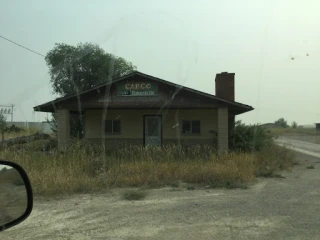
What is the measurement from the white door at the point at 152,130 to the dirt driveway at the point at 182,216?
36.0 ft

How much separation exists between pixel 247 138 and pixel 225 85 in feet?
13.6

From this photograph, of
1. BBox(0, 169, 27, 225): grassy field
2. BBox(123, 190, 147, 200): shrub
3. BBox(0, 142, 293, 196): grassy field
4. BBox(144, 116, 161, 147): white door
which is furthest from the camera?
BBox(144, 116, 161, 147): white door

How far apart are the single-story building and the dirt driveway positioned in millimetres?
8798

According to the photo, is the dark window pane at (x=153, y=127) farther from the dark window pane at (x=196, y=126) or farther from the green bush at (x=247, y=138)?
the green bush at (x=247, y=138)

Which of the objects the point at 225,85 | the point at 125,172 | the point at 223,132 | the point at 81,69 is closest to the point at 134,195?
the point at 125,172

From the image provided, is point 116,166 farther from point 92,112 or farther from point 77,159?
point 92,112

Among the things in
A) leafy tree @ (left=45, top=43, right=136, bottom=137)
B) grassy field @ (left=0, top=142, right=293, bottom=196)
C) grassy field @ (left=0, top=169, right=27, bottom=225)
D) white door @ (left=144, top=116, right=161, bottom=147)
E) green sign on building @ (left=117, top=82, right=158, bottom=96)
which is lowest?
grassy field @ (left=0, top=142, right=293, bottom=196)

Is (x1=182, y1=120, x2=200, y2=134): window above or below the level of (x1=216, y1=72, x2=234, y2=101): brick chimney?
below

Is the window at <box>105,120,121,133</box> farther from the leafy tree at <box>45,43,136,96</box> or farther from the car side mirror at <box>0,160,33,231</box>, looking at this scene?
the car side mirror at <box>0,160,33,231</box>

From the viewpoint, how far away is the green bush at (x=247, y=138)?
67.0 feet

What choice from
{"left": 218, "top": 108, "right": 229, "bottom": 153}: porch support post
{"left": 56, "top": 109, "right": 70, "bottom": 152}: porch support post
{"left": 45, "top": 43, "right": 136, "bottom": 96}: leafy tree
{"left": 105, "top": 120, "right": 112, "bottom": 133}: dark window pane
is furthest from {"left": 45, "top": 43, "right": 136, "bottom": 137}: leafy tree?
{"left": 218, "top": 108, "right": 229, "bottom": 153}: porch support post

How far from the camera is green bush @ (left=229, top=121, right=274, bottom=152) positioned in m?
20.4

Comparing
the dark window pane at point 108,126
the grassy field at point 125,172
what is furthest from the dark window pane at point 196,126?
the grassy field at point 125,172

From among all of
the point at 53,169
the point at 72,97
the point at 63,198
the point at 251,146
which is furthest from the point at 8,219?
the point at 251,146
